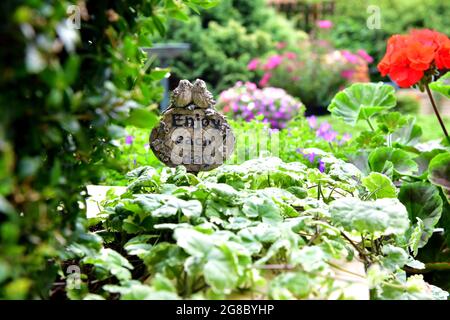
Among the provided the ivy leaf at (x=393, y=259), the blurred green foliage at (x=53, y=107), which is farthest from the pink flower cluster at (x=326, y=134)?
the blurred green foliage at (x=53, y=107)

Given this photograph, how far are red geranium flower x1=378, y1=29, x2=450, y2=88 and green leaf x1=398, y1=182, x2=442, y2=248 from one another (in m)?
0.48

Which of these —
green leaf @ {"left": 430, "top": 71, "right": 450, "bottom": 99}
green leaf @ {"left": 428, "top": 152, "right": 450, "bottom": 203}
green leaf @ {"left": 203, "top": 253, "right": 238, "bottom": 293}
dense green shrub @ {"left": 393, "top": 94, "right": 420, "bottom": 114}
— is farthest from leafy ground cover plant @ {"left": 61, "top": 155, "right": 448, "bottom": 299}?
dense green shrub @ {"left": 393, "top": 94, "right": 420, "bottom": 114}

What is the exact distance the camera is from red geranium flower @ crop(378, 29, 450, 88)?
274 cm

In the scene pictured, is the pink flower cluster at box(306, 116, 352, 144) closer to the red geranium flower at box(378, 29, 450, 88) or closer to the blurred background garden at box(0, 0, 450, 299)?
the blurred background garden at box(0, 0, 450, 299)

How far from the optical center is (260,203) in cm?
172

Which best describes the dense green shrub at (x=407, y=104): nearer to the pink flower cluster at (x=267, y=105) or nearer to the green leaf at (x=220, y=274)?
the pink flower cluster at (x=267, y=105)

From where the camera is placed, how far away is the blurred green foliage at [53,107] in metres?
1.00

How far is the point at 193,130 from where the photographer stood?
2201mm

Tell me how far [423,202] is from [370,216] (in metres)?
1.12

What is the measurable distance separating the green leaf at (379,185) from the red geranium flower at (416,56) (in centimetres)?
88

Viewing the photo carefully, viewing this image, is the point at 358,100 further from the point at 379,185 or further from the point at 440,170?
the point at 379,185

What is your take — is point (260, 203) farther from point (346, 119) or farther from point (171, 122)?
point (346, 119)
